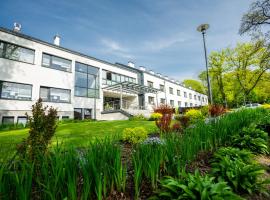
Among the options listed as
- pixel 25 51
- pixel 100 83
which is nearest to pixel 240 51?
pixel 100 83

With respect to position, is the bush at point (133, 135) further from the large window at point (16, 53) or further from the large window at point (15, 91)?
the large window at point (16, 53)

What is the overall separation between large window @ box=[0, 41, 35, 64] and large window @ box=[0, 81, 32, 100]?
256 centimetres

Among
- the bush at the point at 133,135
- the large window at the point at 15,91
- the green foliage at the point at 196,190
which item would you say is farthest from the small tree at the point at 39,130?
the large window at the point at 15,91

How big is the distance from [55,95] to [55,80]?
1.71m

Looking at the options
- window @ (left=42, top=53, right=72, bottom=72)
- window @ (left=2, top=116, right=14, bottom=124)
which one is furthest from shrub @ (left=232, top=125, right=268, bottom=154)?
window @ (left=42, top=53, right=72, bottom=72)

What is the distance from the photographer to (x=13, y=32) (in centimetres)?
1791

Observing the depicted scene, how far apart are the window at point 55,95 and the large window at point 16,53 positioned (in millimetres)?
3242

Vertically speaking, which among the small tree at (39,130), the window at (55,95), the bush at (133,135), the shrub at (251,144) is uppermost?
the window at (55,95)

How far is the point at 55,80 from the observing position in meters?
20.8

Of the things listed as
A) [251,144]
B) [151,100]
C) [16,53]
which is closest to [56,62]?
[16,53]

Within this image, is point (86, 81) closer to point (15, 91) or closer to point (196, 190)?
point (15, 91)

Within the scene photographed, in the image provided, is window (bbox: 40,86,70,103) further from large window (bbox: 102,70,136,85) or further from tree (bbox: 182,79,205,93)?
tree (bbox: 182,79,205,93)

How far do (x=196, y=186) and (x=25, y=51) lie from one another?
21302 mm

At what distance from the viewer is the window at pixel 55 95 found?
64.5 ft
